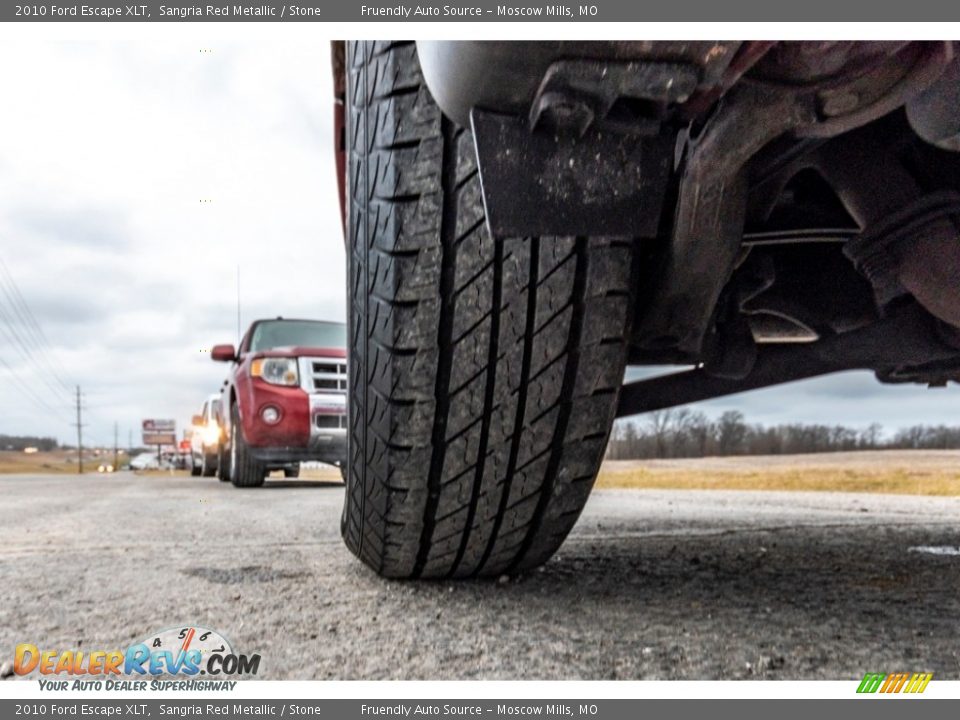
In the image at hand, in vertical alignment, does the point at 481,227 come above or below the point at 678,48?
below

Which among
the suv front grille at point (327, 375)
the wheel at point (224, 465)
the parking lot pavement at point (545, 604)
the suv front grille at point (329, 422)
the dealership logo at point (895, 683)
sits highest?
the dealership logo at point (895, 683)

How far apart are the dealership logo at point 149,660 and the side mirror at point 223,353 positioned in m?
3.60

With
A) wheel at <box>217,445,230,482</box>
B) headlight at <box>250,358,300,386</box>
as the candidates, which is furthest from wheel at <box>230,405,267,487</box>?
wheel at <box>217,445,230,482</box>

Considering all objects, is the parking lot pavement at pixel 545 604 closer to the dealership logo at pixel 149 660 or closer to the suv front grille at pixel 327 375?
the dealership logo at pixel 149 660

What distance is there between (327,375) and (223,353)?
755 millimetres

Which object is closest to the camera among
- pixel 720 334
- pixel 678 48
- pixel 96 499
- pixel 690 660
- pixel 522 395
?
pixel 678 48

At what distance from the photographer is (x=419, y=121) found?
0.66 m

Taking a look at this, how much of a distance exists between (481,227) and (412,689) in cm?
43

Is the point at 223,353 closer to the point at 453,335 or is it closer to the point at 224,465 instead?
the point at 224,465

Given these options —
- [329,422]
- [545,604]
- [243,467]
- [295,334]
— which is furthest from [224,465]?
[545,604]

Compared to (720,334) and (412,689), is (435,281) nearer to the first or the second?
(412,689)

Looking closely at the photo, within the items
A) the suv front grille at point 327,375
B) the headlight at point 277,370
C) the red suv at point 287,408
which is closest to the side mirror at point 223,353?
the red suv at point 287,408

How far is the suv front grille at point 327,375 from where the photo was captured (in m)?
3.80

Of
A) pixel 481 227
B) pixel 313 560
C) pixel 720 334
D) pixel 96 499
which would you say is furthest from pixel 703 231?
pixel 96 499
